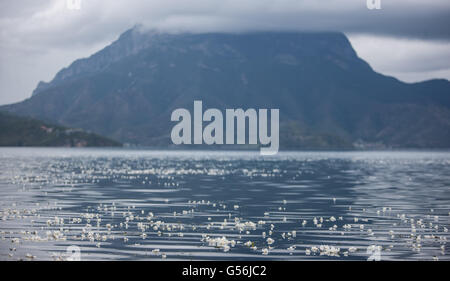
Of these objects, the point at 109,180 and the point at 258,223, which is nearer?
the point at 258,223

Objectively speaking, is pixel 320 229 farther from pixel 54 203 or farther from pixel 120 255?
pixel 54 203

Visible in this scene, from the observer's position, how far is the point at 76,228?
42062mm

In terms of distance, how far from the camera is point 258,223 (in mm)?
45469

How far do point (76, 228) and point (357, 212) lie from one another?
22985 millimetres

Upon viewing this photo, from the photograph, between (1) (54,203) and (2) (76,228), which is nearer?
(2) (76,228)

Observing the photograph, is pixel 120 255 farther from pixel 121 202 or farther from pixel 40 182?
pixel 40 182

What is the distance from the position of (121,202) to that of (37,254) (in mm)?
26688
